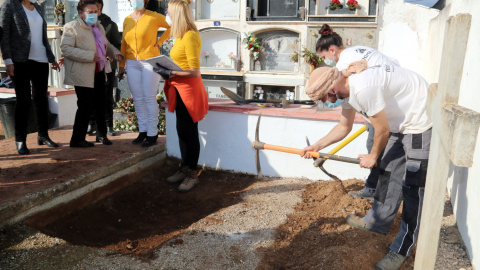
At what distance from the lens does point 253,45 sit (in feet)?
38.4

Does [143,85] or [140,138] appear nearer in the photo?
[143,85]

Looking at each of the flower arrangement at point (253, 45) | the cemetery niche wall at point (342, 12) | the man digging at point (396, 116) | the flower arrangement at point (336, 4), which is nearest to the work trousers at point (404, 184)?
the man digging at point (396, 116)

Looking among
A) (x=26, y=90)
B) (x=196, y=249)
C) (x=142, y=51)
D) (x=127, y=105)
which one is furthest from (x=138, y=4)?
(x=127, y=105)

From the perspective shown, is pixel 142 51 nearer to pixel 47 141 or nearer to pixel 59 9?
pixel 47 141

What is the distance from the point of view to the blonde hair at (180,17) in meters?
3.98

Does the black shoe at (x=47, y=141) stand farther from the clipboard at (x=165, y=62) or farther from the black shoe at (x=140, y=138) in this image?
the clipboard at (x=165, y=62)

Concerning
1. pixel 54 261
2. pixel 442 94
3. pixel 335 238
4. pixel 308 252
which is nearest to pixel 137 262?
pixel 54 261

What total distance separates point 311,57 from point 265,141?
6.92 meters

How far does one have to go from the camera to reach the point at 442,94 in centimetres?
178

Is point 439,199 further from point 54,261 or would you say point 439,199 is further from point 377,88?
point 54,261

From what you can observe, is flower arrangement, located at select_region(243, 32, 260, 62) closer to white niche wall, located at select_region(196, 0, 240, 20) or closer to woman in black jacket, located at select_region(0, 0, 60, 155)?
white niche wall, located at select_region(196, 0, 240, 20)

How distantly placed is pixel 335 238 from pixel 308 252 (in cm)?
27

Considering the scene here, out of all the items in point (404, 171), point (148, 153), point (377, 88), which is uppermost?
point (377, 88)

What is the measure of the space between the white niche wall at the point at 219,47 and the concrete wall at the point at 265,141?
7707mm
